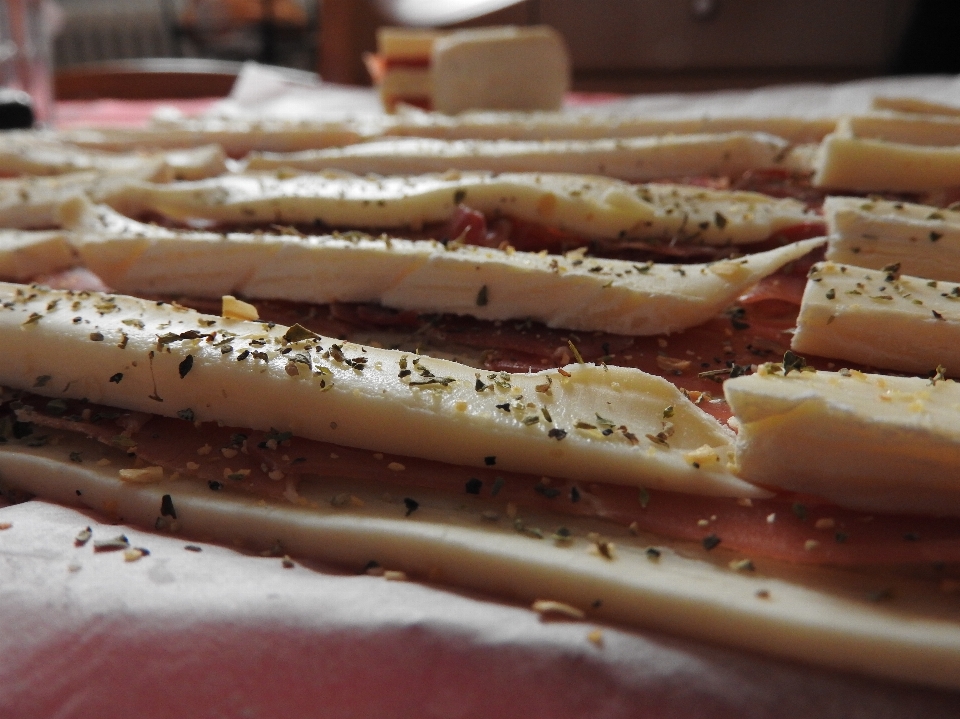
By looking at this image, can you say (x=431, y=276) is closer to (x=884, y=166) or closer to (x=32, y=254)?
(x=32, y=254)

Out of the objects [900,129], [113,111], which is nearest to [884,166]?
[900,129]

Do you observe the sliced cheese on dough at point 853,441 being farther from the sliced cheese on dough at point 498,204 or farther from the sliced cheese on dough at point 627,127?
the sliced cheese on dough at point 627,127

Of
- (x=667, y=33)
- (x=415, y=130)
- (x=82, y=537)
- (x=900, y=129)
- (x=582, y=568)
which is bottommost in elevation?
(x=82, y=537)

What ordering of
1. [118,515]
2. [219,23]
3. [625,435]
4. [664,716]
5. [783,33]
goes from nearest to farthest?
[664,716] → [625,435] → [118,515] → [783,33] → [219,23]

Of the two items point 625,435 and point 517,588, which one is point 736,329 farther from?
point 517,588

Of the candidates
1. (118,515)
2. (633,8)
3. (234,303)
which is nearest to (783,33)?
(633,8)

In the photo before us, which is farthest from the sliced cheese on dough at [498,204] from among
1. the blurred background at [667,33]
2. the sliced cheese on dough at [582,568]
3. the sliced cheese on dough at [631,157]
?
the blurred background at [667,33]
